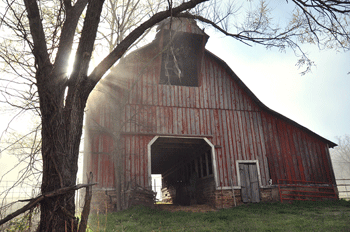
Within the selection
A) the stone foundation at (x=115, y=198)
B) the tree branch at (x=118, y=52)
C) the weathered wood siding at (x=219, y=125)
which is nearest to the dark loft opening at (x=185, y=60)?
the weathered wood siding at (x=219, y=125)

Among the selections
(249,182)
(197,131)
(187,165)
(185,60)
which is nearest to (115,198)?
(197,131)

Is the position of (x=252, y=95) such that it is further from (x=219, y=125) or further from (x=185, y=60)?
(x=185, y=60)

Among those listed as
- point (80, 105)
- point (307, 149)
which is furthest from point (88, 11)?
point (307, 149)

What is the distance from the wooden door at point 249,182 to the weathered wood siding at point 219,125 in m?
0.37

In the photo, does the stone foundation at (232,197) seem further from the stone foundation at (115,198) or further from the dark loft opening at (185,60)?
the dark loft opening at (185,60)

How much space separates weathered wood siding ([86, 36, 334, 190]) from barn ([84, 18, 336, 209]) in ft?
0.16

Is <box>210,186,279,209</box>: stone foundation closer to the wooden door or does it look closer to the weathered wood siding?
the wooden door

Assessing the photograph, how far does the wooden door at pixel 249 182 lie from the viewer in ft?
43.3

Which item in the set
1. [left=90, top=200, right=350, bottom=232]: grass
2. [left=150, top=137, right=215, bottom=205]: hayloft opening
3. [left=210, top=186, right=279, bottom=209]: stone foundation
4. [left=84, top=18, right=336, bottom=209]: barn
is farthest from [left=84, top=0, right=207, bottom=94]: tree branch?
[left=210, top=186, right=279, bottom=209]: stone foundation

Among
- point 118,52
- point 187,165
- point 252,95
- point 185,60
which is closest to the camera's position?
point 118,52

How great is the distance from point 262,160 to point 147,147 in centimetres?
596

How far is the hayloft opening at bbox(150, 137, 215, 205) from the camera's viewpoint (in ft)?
46.9

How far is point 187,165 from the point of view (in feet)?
63.6

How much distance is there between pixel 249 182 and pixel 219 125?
321 cm
